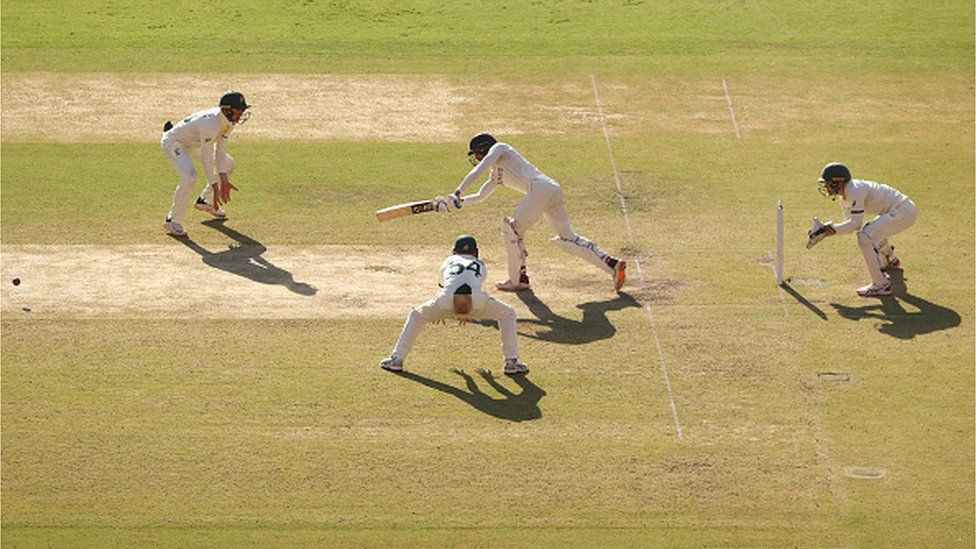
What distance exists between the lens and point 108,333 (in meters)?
22.8

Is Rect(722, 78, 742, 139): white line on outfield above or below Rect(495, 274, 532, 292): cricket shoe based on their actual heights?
above

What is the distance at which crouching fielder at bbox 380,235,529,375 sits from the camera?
818 inches

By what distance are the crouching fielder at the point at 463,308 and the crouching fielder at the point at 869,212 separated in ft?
18.2

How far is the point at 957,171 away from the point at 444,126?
9615mm

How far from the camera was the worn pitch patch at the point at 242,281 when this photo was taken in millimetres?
23781

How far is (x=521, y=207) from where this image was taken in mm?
24469

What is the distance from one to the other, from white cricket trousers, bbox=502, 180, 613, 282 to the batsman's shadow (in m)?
0.47

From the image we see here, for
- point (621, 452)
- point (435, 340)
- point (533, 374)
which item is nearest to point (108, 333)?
point (435, 340)

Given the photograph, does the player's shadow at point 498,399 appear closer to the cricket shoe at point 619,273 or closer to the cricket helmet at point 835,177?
the cricket shoe at point 619,273

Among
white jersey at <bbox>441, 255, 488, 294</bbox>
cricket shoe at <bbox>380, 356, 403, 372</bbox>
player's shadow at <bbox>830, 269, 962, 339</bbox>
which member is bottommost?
Answer: player's shadow at <bbox>830, 269, 962, 339</bbox>

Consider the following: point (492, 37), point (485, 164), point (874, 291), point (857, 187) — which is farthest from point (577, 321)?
point (492, 37)

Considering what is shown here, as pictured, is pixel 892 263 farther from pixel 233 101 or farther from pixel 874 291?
pixel 233 101

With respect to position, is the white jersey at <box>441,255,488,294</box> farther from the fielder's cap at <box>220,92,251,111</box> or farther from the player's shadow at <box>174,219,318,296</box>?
the fielder's cap at <box>220,92,251,111</box>

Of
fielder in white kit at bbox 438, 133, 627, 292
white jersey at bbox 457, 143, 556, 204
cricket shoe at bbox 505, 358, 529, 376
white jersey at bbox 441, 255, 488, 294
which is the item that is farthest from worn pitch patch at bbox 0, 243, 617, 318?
white jersey at bbox 441, 255, 488, 294
